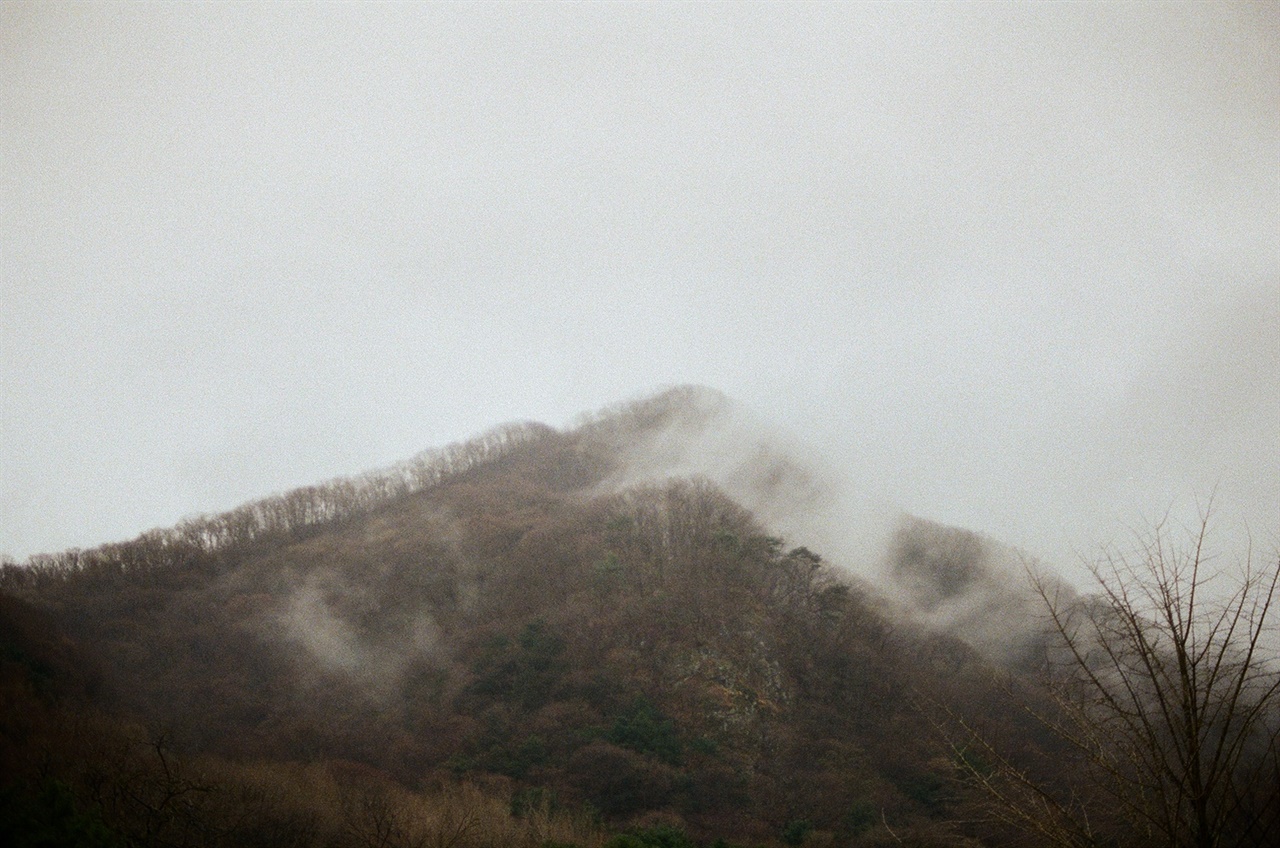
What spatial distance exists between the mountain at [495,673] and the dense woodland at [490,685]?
31cm

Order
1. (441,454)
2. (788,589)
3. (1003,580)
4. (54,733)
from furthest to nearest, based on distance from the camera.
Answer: (441,454) → (1003,580) → (788,589) → (54,733)

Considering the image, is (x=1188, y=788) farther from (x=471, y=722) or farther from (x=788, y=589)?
(x=788, y=589)

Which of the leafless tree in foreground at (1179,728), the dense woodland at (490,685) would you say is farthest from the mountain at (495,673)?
the leafless tree in foreground at (1179,728)

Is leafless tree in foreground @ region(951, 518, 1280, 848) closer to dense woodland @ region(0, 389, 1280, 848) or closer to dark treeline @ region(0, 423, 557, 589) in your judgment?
dense woodland @ region(0, 389, 1280, 848)

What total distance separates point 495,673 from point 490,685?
4.82ft

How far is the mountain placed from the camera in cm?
3894

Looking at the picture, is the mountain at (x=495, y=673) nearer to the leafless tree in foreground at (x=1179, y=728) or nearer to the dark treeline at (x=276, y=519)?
the dark treeline at (x=276, y=519)

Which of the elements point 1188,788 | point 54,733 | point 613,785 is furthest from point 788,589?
point 1188,788

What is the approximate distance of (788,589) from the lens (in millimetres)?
81688

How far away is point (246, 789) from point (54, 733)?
943cm

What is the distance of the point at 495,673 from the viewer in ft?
231

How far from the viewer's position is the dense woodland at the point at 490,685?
37250 millimetres

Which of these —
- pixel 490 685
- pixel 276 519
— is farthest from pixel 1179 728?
pixel 276 519

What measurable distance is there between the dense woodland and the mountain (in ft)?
1.01
